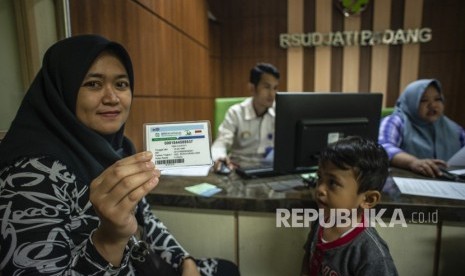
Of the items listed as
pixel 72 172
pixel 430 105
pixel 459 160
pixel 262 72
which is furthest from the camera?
pixel 262 72

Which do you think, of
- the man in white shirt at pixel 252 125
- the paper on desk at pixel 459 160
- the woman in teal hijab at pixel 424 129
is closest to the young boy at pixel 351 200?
the paper on desk at pixel 459 160

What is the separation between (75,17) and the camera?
1426 millimetres

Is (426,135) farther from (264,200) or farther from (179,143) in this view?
(179,143)

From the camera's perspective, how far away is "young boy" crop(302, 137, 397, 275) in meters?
0.86

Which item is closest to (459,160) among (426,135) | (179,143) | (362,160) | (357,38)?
(426,135)

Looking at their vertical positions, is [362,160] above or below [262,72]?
below

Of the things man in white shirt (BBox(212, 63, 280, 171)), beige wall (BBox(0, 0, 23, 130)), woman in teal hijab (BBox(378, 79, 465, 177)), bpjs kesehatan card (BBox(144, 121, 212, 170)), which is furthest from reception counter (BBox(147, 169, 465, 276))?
man in white shirt (BBox(212, 63, 280, 171))

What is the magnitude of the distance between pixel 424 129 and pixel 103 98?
6.89ft

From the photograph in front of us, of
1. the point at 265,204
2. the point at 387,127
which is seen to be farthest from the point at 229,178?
the point at 387,127

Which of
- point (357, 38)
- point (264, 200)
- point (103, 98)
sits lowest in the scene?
point (264, 200)

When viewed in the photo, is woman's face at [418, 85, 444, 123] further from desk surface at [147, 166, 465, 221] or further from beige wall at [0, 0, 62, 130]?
beige wall at [0, 0, 62, 130]

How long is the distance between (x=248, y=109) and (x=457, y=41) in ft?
11.1

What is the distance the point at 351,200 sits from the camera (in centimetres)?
90

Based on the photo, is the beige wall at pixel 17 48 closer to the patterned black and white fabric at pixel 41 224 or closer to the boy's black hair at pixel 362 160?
the patterned black and white fabric at pixel 41 224
